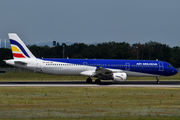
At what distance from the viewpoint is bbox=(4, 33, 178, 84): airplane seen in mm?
34812

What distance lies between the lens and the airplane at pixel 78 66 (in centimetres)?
3481

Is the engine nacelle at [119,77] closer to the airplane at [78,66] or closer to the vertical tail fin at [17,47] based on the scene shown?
the airplane at [78,66]

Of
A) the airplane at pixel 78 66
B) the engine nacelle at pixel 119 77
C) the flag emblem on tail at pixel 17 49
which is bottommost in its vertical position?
the engine nacelle at pixel 119 77

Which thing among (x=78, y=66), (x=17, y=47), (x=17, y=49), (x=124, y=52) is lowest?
(x=78, y=66)

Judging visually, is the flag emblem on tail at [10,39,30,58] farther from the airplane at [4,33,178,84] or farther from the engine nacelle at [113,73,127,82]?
the engine nacelle at [113,73,127,82]

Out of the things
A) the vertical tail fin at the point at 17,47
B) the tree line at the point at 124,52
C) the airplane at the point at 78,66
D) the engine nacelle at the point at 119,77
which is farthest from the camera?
the tree line at the point at 124,52

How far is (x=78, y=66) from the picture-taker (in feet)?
117

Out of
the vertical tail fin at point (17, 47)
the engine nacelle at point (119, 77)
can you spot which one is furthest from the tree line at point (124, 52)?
the engine nacelle at point (119, 77)

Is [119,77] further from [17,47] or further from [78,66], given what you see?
[17,47]

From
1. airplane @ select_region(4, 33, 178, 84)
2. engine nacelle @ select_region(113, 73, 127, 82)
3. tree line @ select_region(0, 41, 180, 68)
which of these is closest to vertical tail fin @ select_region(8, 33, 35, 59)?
airplane @ select_region(4, 33, 178, 84)

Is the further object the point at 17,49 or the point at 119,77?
the point at 17,49

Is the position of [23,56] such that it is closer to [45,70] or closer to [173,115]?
[45,70]

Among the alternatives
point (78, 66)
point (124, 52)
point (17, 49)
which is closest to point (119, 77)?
point (78, 66)

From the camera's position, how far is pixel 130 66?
3628 cm
